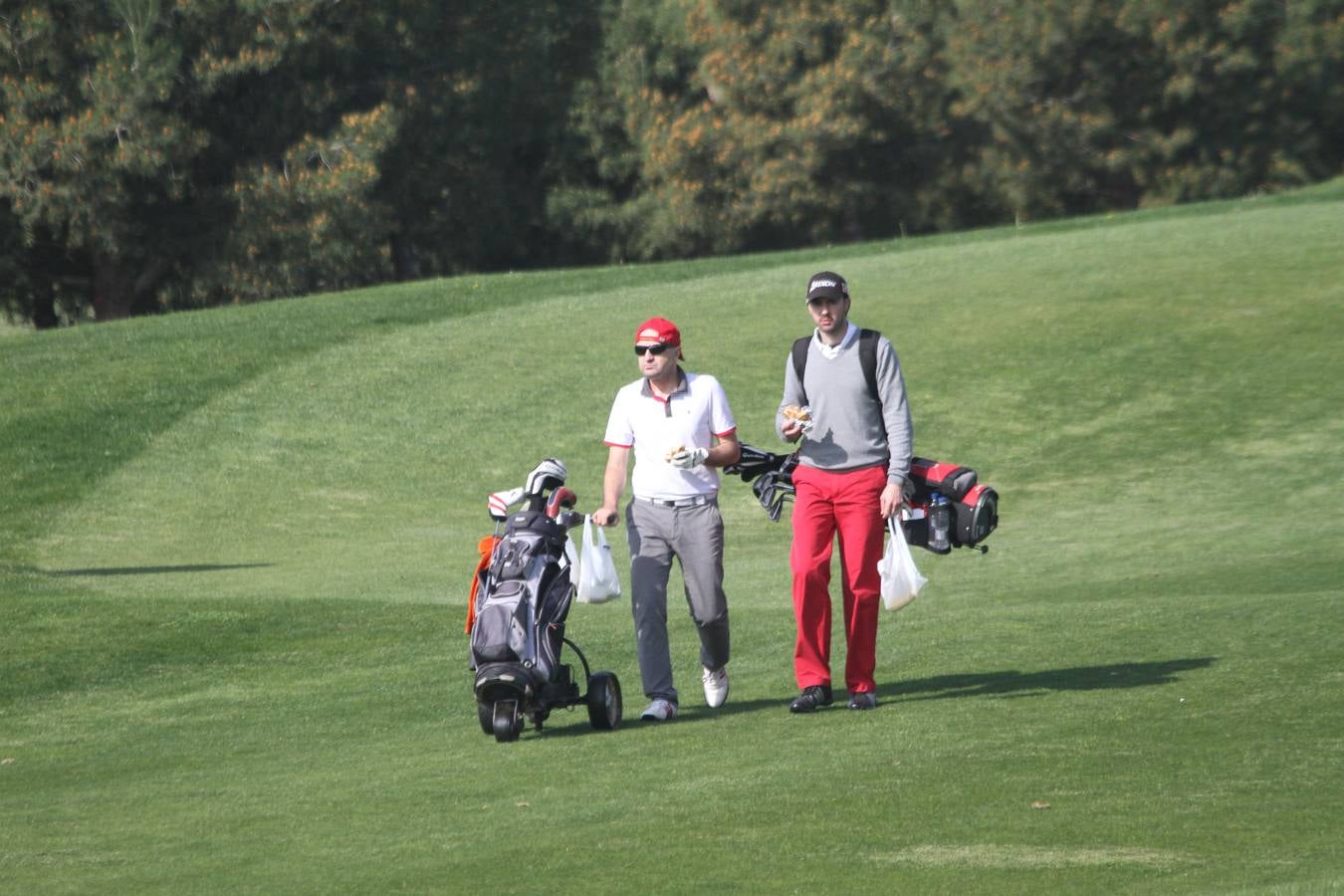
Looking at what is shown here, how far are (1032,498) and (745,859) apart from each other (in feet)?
41.9

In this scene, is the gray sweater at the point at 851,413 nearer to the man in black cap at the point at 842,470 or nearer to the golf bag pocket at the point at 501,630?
the man in black cap at the point at 842,470

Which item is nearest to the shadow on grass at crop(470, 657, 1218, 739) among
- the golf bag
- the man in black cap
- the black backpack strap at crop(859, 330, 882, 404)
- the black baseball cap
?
the man in black cap

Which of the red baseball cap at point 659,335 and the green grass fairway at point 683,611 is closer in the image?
the green grass fairway at point 683,611

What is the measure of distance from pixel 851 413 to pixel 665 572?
1.21m

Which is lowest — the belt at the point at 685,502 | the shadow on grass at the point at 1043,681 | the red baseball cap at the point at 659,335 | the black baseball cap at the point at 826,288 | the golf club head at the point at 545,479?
the shadow on grass at the point at 1043,681

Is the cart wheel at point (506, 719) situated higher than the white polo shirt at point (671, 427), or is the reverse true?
the white polo shirt at point (671, 427)

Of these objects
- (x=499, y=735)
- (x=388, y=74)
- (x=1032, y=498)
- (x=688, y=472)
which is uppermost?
(x=388, y=74)

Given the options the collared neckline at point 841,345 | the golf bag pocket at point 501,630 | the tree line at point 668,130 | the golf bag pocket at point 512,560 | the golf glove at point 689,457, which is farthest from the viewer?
the tree line at point 668,130

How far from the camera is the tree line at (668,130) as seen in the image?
1946 inches

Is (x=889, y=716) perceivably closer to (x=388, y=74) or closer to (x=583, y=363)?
(x=583, y=363)

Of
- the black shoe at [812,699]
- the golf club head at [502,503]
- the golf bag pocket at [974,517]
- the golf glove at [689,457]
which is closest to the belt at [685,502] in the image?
the golf glove at [689,457]

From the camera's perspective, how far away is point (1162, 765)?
25.9 ft

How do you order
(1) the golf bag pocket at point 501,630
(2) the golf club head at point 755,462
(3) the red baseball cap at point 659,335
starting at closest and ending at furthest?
1. (1) the golf bag pocket at point 501,630
2. (3) the red baseball cap at point 659,335
3. (2) the golf club head at point 755,462

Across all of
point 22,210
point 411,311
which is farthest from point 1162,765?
point 22,210
